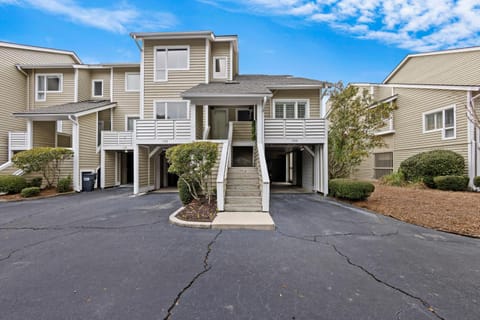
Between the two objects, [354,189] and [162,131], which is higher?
[162,131]

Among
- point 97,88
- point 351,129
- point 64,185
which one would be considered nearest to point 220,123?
point 351,129

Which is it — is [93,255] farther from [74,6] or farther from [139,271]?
[74,6]

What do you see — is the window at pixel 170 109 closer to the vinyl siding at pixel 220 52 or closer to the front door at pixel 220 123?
the front door at pixel 220 123

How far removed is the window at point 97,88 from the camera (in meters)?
16.0

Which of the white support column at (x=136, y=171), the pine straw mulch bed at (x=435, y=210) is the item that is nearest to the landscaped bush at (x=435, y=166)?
the pine straw mulch bed at (x=435, y=210)

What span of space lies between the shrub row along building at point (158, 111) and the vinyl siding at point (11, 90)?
53mm

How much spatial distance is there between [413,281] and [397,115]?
15462mm

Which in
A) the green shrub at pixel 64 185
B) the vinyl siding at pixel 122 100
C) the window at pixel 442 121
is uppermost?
the vinyl siding at pixel 122 100

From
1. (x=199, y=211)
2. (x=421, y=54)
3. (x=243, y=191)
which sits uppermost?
(x=421, y=54)

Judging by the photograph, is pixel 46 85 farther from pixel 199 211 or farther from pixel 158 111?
pixel 199 211

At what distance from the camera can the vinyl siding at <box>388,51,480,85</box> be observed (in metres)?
12.4

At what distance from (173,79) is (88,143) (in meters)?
6.58

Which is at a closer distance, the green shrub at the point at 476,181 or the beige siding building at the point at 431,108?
the green shrub at the point at 476,181

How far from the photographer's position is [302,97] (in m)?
12.9
